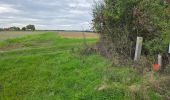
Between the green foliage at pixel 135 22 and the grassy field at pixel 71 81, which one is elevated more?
the green foliage at pixel 135 22

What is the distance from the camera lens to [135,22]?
15.8m

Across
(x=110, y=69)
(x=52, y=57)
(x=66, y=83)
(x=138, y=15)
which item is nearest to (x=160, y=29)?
(x=138, y=15)

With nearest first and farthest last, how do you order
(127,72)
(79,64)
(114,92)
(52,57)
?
(114,92) → (127,72) → (79,64) → (52,57)

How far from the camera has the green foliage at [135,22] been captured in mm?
14003

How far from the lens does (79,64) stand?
15.2m

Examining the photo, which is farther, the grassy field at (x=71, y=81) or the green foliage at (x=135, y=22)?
the green foliage at (x=135, y=22)

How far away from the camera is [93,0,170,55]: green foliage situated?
1400cm

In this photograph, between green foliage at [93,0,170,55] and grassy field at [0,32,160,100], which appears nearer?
grassy field at [0,32,160,100]

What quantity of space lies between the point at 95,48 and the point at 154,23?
167 inches

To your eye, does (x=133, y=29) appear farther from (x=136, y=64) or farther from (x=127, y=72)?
(x=127, y=72)

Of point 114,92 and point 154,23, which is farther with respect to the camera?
point 154,23

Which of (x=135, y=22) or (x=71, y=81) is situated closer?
(x=71, y=81)

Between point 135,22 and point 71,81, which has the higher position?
point 135,22

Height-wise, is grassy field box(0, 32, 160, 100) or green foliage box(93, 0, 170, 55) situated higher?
green foliage box(93, 0, 170, 55)
